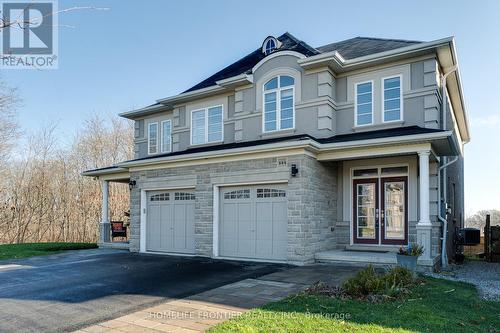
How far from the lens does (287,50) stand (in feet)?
40.8

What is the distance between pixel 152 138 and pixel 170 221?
5.11m

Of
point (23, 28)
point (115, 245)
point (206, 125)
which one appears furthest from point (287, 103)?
point (23, 28)

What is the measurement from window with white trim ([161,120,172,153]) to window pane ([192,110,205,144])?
195cm

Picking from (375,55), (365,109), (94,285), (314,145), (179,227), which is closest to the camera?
(94,285)

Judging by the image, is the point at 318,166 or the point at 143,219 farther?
the point at 143,219

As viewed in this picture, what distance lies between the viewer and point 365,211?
11.7 metres

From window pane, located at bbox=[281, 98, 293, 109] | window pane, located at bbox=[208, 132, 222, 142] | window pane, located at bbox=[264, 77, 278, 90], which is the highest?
window pane, located at bbox=[264, 77, 278, 90]

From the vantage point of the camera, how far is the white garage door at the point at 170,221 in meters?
13.1

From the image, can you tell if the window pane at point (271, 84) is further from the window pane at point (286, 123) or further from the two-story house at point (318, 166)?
the window pane at point (286, 123)

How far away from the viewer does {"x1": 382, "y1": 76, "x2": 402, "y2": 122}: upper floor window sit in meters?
11.3

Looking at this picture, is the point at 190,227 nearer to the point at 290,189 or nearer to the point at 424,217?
the point at 290,189

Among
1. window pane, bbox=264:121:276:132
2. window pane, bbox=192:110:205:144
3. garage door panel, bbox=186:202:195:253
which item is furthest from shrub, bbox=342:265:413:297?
window pane, bbox=192:110:205:144

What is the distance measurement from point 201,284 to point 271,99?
7.07 meters

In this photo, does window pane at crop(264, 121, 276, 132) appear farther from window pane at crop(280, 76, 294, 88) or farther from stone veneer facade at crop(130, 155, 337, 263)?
stone veneer facade at crop(130, 155, 337, 263)
